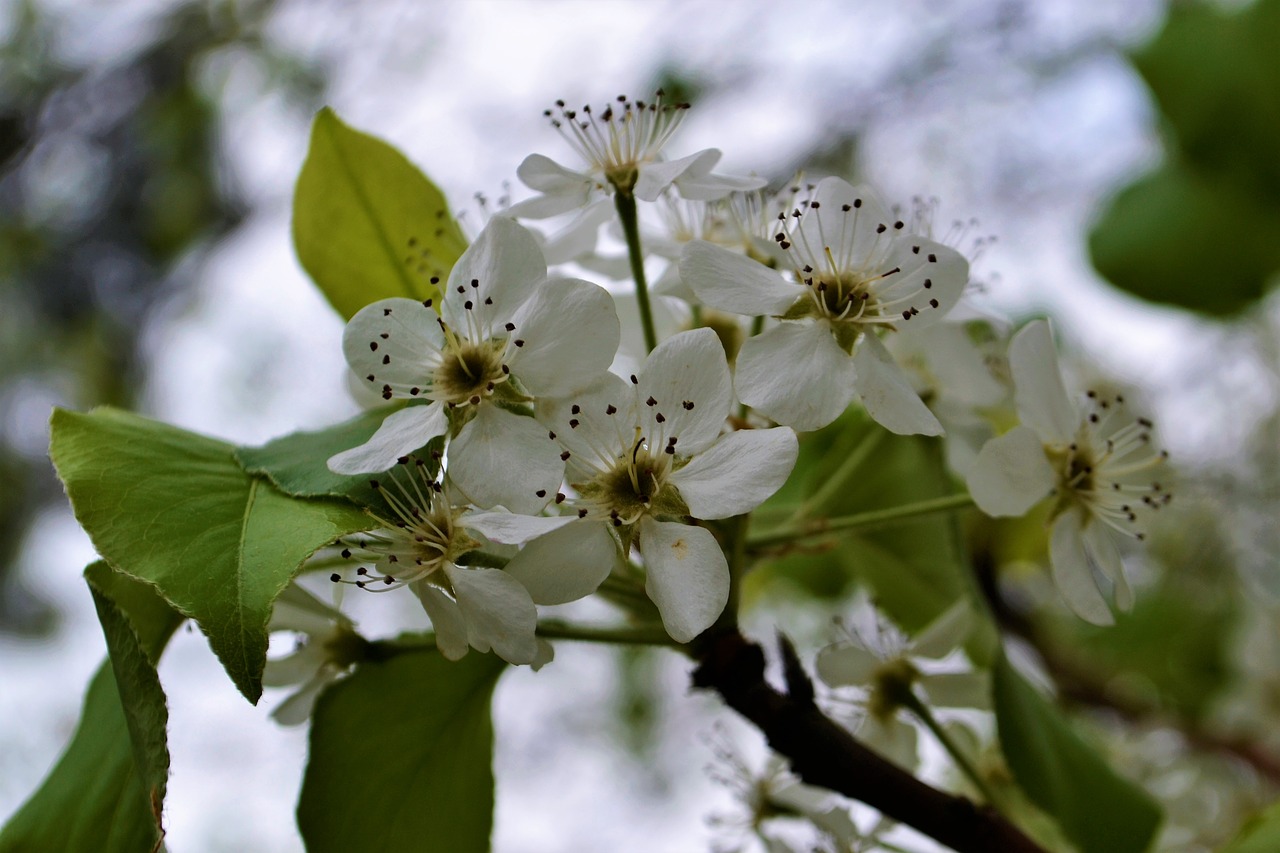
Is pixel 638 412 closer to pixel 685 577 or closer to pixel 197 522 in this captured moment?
pixel 685 577

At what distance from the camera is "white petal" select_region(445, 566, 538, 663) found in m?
0.53

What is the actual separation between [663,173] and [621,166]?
0.07m

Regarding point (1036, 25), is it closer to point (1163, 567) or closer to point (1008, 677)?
point (1163, 567)

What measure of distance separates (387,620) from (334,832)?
197 centimetres

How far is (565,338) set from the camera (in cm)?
57

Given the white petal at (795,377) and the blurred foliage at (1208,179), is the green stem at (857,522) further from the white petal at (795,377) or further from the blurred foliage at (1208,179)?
the blurred foliage at (1208,179)

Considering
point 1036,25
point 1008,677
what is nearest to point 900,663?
point 1008,677

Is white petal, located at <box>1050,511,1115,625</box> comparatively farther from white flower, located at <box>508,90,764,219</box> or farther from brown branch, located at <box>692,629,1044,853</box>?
white flower, located at <box>508,90,764,219</box>

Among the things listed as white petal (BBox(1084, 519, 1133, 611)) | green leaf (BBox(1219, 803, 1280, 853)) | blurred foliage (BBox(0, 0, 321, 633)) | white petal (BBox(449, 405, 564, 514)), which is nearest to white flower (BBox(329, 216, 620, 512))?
white petal (BBox(449, 405, 564, 514))

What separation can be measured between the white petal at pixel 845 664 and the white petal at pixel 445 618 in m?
0.26

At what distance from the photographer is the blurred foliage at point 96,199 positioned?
2.77m

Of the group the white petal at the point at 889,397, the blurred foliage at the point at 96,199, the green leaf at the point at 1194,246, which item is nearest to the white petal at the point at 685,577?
the white petal at the point at 889,397

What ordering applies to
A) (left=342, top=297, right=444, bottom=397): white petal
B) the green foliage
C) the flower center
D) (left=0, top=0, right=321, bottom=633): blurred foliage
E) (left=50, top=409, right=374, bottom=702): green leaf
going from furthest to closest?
(left=0, top=0, right=321, bottom=633): blurred foliage < the green foliage < the flower center < (left=342, top=297, right=444, bottom=397): white petal < (left=50, top=409, right=374, bottom=702): green leaf

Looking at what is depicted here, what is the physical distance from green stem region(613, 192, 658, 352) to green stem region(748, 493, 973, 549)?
14 cm
